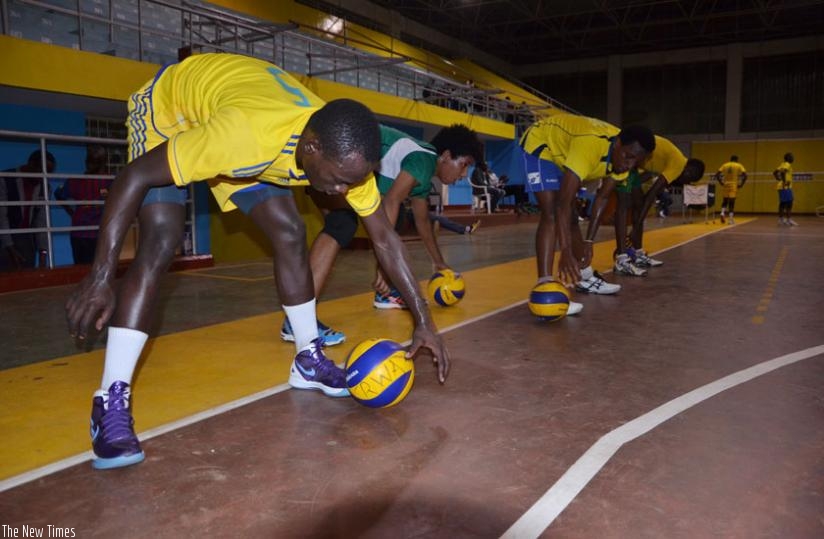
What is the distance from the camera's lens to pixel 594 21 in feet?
91.6

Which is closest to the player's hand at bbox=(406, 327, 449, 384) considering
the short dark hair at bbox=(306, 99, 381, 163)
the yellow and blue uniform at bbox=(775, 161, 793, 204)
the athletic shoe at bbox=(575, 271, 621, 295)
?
the short dark hair at bbox=(306, 99, 381, 163)

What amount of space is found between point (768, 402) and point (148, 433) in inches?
108

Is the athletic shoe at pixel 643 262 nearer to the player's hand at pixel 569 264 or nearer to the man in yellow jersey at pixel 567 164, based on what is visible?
the man in yellow jersey at pixel 567 164

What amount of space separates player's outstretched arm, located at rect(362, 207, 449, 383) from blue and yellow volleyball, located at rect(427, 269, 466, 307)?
2.30 metres

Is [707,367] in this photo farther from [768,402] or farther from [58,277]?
[58,277]

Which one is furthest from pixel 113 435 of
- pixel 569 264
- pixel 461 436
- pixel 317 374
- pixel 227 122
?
pixel 569 264

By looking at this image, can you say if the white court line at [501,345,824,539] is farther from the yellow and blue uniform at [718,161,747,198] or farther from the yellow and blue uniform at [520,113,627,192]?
the yellow and blue uniform at [718,161,747,198]

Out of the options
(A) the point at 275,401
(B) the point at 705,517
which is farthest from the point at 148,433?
(B) the point at 705,517

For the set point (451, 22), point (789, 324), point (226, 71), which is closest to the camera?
point (226, 71)

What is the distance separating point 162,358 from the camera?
3621mm

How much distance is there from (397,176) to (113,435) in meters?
2.77

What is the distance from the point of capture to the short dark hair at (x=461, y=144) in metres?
4.53

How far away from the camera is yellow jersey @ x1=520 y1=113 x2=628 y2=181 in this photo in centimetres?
478

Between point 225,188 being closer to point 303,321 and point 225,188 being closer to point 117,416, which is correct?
point 303,321
